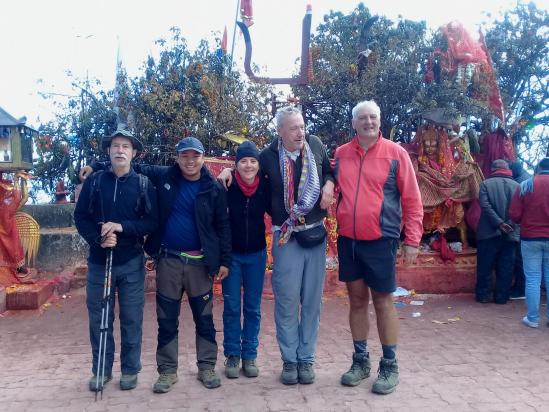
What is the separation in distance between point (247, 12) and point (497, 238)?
645 cm

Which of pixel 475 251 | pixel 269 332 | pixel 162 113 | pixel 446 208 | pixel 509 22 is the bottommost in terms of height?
pixel 269 332

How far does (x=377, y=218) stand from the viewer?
365cm

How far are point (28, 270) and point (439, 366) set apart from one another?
5681mm

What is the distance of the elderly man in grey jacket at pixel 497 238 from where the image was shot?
6.70 m

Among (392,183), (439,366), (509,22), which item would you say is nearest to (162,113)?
(392,183)

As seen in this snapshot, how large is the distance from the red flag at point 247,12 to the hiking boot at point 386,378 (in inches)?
311

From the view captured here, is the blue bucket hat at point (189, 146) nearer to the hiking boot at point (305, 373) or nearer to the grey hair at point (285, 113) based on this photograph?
the grey hair at point (285, 113)

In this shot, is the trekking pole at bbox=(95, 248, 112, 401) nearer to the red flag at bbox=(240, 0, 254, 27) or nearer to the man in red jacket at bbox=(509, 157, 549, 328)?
the man in red jacket at bbox=(509, 157, 549, 328)

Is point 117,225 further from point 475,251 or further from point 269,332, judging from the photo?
point 475,251

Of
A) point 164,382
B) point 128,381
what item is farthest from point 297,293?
point 128,381

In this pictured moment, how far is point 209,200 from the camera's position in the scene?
3740 millimetres

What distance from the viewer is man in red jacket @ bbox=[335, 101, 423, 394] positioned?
3676mm

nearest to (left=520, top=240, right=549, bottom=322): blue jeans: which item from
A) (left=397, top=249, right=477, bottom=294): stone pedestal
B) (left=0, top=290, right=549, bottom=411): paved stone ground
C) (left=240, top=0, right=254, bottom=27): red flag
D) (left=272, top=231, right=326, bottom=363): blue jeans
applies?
(left=0, top=290, right=549, bottom=411): paved stone ground

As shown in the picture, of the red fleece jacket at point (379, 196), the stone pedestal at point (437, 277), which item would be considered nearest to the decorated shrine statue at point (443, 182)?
the stone pedestal at point (437, 277)
